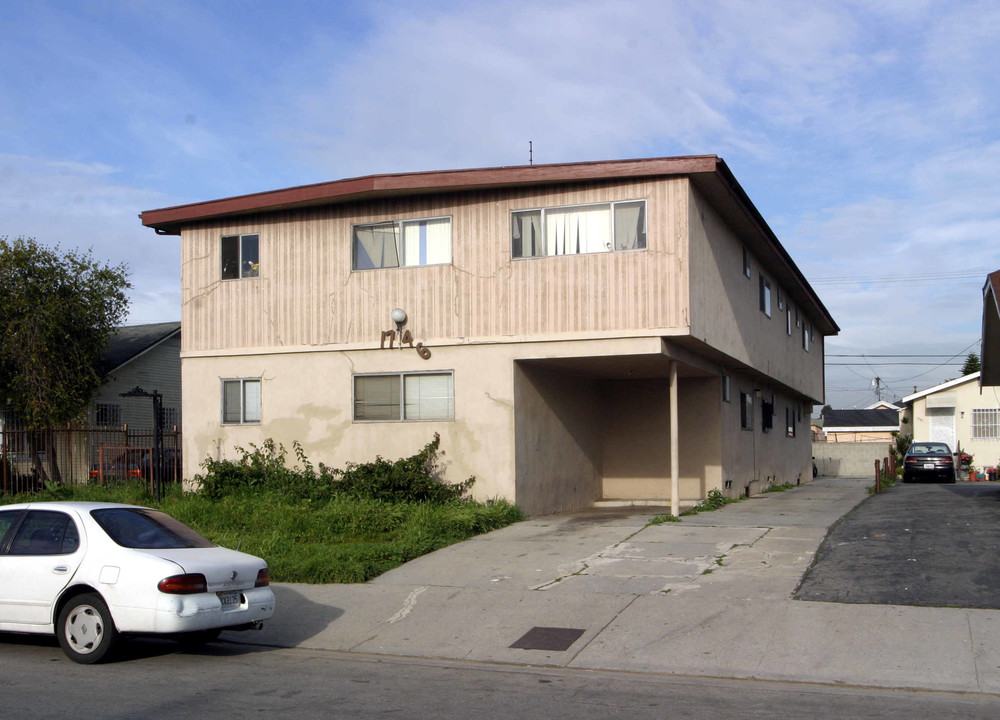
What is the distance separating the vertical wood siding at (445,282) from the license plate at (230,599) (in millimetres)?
8387

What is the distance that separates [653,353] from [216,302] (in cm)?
833

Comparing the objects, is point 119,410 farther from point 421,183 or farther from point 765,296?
point 765,296

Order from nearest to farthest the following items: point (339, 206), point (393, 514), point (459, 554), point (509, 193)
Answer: point (459, 554) < point (393, 514) < point (509, 193) < point (339, 206)

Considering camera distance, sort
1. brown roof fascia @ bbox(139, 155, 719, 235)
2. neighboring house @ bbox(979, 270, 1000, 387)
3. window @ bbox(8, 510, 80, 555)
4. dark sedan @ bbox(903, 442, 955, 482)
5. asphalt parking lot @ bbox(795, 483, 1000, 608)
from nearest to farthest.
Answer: window @ bbox(8, 510, 80, 555), asphalt parking lot @ bbox(795, 483, 1000, 608), brown roof fascia @ bbox(139, 155, 719, 235), neighboring house @ bbox(979, 270, 1000, 387), dark sedan @ bbox(903, 442, 955, 482)

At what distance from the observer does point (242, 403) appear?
1798cm

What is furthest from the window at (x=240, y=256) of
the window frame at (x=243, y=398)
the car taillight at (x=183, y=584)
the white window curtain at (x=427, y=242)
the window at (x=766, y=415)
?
the window at (x=766, y=415)

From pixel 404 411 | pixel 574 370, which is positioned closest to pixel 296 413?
pixel 404 411

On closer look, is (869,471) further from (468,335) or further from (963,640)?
(963,640)

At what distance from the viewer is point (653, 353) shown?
15.4 m

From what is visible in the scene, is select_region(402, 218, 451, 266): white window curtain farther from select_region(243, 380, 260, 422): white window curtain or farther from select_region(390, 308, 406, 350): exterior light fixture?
select_region(243, 380, 260, 422): white window curtain

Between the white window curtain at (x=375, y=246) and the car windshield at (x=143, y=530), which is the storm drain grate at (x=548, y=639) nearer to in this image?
the car windshield at (x=143, y=530)

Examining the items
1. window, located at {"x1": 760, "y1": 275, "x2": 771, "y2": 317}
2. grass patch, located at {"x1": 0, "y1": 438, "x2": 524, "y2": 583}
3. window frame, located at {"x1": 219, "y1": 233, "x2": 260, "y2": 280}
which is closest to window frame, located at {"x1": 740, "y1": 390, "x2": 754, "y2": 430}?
window, located at {"x1": 760, "y1": 275, "x2": 771, "y2": 317}

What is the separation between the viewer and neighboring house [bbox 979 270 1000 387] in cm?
1562

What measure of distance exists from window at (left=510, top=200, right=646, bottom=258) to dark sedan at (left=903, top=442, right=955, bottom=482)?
23957mm
